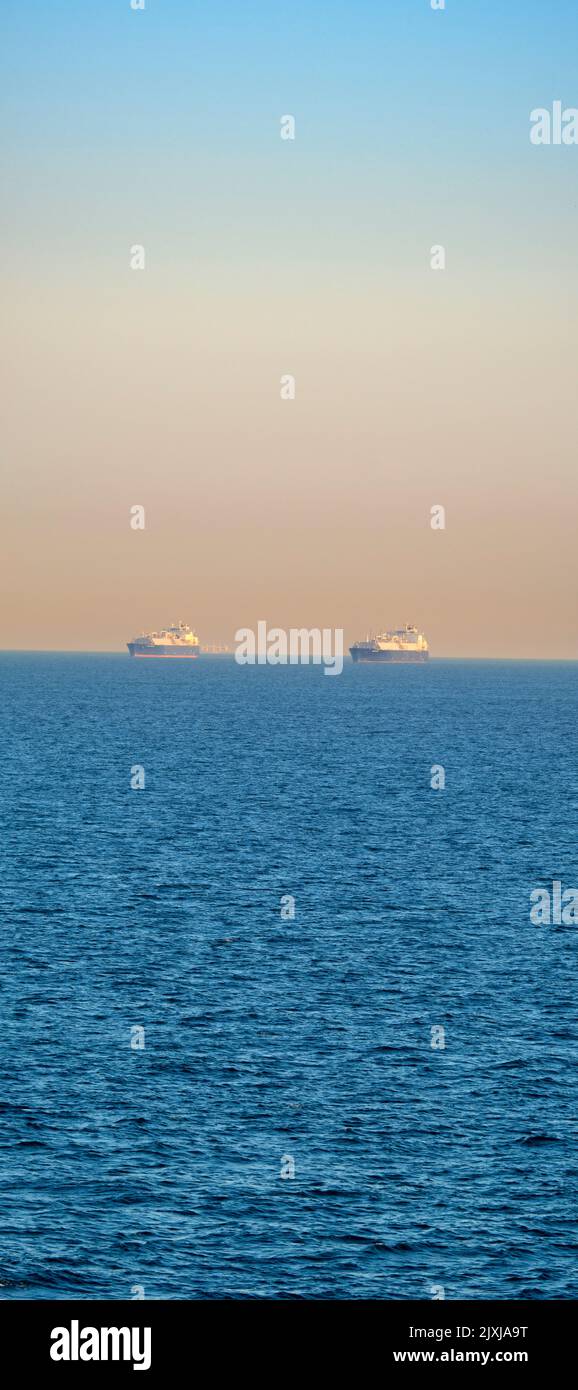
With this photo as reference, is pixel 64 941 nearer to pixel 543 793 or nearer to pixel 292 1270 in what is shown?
pixel 292 1270

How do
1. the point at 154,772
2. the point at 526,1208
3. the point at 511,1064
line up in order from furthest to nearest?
the point at 154,772 < the point at 511,1064 < the point at 526,1208

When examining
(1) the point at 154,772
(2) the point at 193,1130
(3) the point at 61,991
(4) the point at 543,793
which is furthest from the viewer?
(1) the point at 154,772

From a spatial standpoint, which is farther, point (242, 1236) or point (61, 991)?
point (61, 991)
